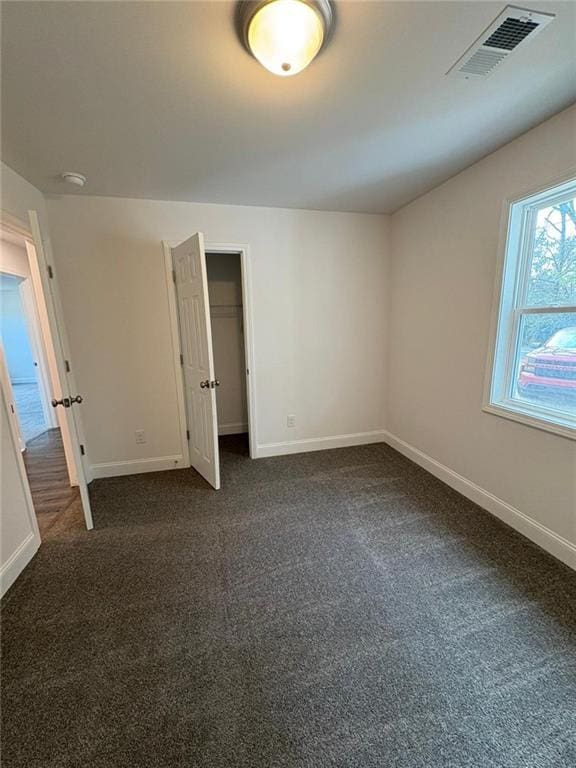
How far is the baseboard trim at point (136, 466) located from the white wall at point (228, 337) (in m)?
1.08

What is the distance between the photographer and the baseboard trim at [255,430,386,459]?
11.4 feet

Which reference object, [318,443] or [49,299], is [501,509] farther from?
[49,299]

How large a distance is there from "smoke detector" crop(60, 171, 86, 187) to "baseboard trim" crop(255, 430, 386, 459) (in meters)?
2.75

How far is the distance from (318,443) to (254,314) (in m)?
1.61

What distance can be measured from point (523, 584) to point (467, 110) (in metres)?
2.64

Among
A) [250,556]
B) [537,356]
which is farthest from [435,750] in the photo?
[537,356]

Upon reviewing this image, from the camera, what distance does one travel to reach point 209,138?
1880 mm

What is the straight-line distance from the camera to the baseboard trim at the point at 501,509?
190 centimetres

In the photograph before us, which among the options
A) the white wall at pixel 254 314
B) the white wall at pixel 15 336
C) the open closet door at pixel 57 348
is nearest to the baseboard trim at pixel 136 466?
the white wall at pixel 254 314

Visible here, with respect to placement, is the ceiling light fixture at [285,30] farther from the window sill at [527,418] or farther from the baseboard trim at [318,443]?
the baseboard trim at [318,443]

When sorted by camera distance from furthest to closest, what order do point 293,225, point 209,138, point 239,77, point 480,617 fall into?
point 293,225 → point 209,138 → point 480,617 → point 239,77

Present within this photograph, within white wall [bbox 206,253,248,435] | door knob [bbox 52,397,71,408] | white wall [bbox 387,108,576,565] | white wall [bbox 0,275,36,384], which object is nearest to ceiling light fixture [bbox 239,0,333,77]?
white wall [bbox 387,108,576,565]

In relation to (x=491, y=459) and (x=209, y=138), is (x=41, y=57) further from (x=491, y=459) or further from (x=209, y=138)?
(x=491, y=459)

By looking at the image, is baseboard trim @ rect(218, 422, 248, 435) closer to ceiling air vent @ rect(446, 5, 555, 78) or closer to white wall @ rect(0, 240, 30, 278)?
white wall @ rect(0, 240, 30, 278)
